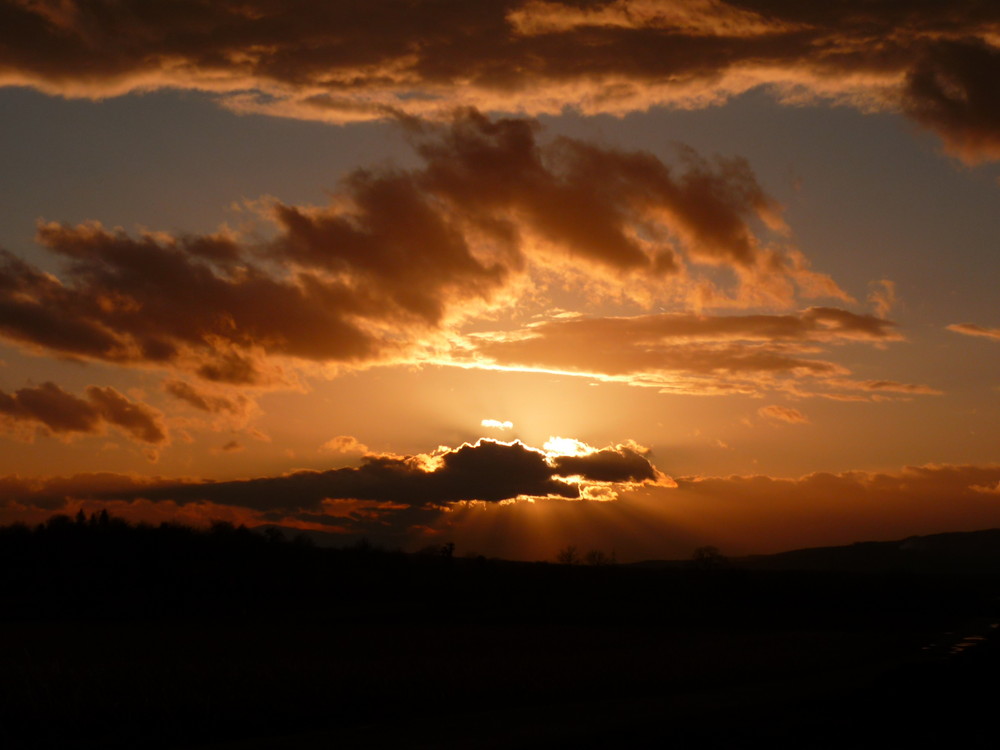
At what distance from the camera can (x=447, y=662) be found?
97.8ft

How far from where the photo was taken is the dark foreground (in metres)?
18.4

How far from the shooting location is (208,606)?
84.6 metres

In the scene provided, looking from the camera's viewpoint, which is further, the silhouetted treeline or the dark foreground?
the silhouetted treeline

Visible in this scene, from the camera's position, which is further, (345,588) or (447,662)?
(345,588)

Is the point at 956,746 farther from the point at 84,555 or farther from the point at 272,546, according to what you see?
the point at 272,546

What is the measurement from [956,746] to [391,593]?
286 ft

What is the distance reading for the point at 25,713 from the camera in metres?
18.7

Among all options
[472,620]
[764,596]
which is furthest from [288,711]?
[764,596]

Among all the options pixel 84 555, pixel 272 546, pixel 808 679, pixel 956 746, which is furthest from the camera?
pixel 272 546

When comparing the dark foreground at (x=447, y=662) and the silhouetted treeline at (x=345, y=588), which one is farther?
the silhouetted treeline at (x=345, y=588)

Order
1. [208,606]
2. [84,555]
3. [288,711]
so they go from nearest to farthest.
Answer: [288,711], [208,606], [84,555]

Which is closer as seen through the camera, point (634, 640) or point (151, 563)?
point (634, 640)

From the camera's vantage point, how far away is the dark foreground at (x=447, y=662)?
1844 centimetres

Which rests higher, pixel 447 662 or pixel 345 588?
pixel 447 662
